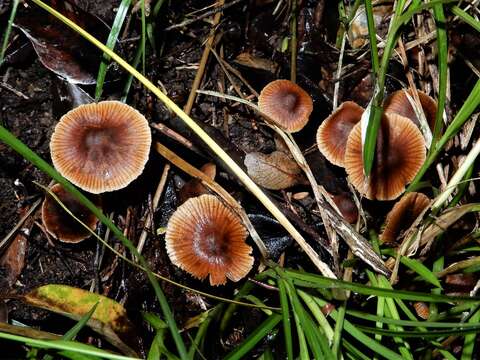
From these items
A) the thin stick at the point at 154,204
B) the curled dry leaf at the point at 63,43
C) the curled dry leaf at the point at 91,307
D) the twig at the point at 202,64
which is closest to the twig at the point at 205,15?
the twig at the point at 202,64

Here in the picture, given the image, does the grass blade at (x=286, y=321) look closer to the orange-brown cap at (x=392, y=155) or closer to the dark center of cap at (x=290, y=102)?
the orange-brown cap at (x=392, y=155)

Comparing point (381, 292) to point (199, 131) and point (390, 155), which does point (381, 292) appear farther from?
point (199, 131)

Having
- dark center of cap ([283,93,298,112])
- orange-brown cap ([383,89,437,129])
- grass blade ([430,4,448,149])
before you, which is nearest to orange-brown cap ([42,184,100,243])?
dark center of cap ([283,93,298,112])

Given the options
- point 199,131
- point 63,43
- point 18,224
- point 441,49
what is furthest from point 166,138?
point 441,49

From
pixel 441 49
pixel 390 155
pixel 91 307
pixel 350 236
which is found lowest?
pixel 91 307

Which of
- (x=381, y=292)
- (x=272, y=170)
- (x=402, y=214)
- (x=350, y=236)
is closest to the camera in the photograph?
(x=381, y=292)

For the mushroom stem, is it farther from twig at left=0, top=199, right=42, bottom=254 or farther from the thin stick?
twig at left=0, top=199, right=42, bottom=254

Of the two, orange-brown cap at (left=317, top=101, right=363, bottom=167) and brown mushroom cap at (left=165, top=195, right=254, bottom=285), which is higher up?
orange-brown cap at (left=317, top=101, right=363, bottom=167)
